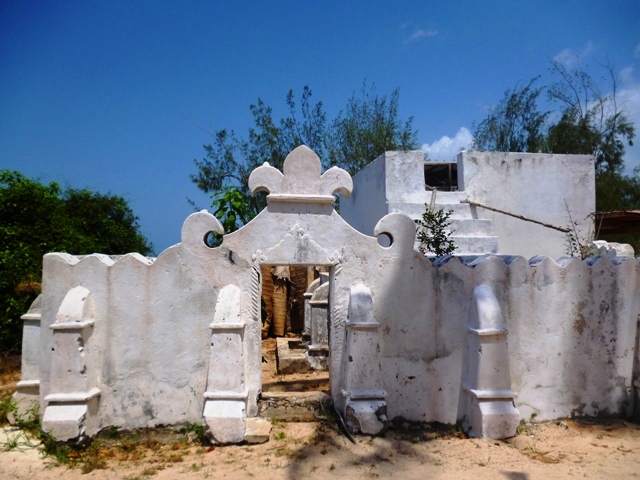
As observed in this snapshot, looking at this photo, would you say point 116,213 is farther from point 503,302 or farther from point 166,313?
point 503,302

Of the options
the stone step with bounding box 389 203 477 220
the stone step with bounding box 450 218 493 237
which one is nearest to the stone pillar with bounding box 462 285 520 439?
the stone step with bounding box 450 218 493 237

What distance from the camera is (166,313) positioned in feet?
15.5

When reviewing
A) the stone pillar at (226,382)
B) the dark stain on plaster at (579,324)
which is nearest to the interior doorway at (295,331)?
the stone pillar at (226,382)

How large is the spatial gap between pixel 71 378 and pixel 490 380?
424 cm

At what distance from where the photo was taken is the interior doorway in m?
7.77

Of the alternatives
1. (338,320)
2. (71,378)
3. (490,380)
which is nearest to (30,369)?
→ (71,378)

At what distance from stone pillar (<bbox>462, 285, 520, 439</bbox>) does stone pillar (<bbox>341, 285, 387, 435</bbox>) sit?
97cm

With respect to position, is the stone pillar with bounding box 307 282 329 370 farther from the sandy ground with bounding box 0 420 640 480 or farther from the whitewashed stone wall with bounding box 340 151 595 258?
the sandy ground with bounding box 0 420 640 480

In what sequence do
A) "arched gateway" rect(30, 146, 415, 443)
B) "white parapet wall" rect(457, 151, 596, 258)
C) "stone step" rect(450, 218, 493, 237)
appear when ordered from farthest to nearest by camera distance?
1. "white parapet wall" rect(457, 151, 596, 258)
2. "stone step" rect(450, 218, 493, 237)
3. "arched gateway" rect(30, 146, 415, 443)

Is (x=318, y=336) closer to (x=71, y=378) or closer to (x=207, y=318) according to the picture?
(x=207, y=318)

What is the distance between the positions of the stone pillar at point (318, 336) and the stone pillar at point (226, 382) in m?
4.07

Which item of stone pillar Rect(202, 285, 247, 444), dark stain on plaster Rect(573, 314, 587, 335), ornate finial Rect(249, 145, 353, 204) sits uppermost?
ornate finial Rect(249, 145, 353, 204)

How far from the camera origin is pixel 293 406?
5.02 meters

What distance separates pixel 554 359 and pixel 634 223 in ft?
29.6
